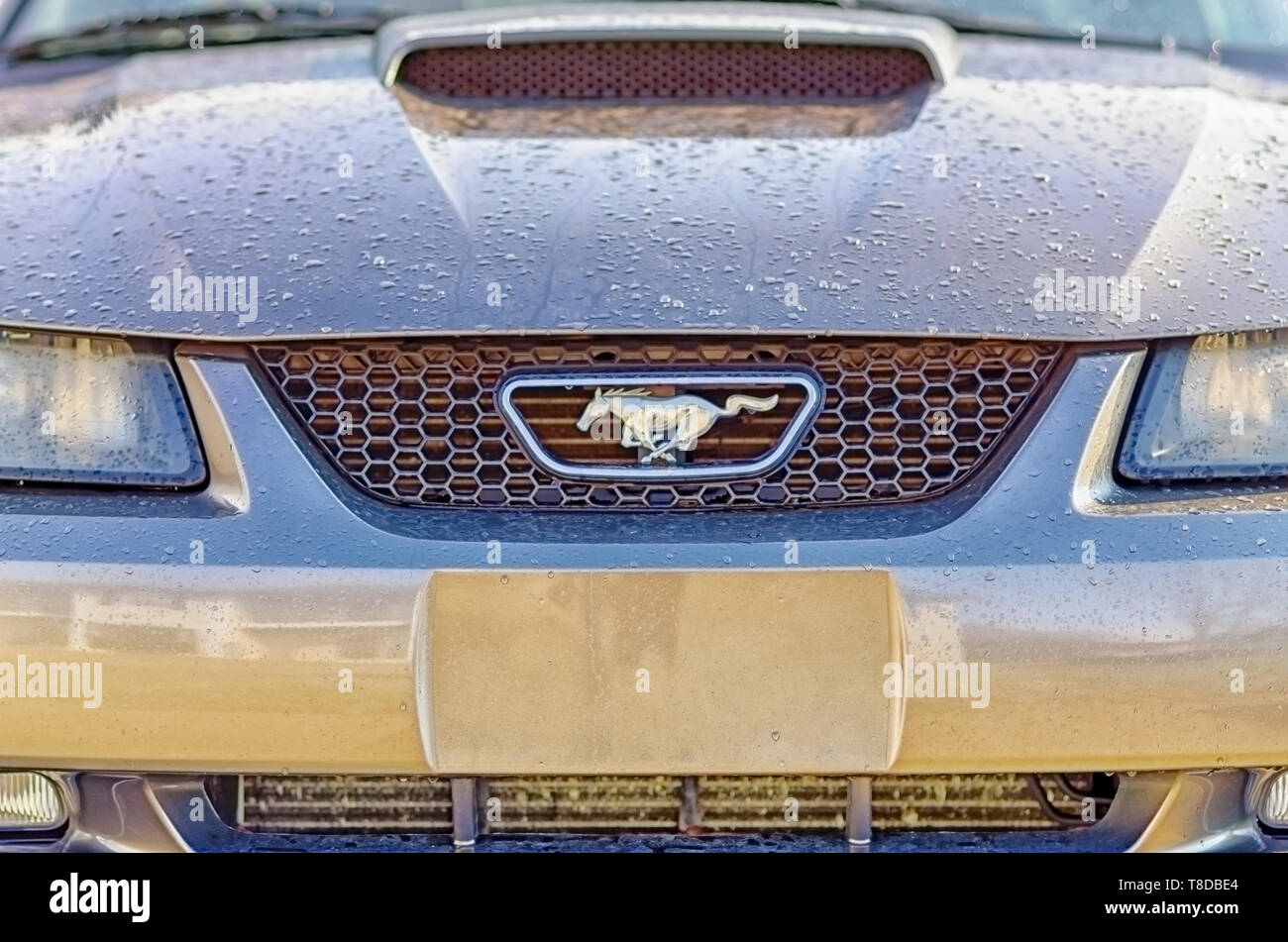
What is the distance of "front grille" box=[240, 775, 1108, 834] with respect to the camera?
1.77 meters

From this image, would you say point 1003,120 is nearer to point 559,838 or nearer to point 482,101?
point 482,101

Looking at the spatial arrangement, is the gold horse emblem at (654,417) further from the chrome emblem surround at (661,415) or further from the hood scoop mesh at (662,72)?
the hood scoop mesh at (662,72)

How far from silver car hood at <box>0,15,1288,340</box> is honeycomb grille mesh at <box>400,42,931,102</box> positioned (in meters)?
0.11

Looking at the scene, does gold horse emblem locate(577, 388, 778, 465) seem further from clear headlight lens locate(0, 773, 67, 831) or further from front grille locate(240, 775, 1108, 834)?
clear headlight lens locate(0, 773, 67, 831)

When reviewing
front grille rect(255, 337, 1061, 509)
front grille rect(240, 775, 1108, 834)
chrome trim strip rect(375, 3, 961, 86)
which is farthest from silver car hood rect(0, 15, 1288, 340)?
front grille rect(240, 775, 1108, 834)

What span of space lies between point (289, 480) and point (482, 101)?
0.81m

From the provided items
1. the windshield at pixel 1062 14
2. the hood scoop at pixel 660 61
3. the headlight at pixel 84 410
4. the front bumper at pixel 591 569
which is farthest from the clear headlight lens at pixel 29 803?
the windshield at pixel 1062 14

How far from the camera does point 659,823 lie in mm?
1780

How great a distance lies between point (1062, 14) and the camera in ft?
9.20

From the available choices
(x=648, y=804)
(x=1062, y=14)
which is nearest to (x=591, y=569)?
(x=648, y=804)

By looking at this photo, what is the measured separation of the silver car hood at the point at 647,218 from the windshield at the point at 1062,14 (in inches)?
20.4

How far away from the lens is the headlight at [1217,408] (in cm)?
178

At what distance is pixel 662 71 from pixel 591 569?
0.99 m

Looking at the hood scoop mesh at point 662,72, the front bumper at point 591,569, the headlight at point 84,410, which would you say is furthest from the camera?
the hood scoop mesh at point 662,72
